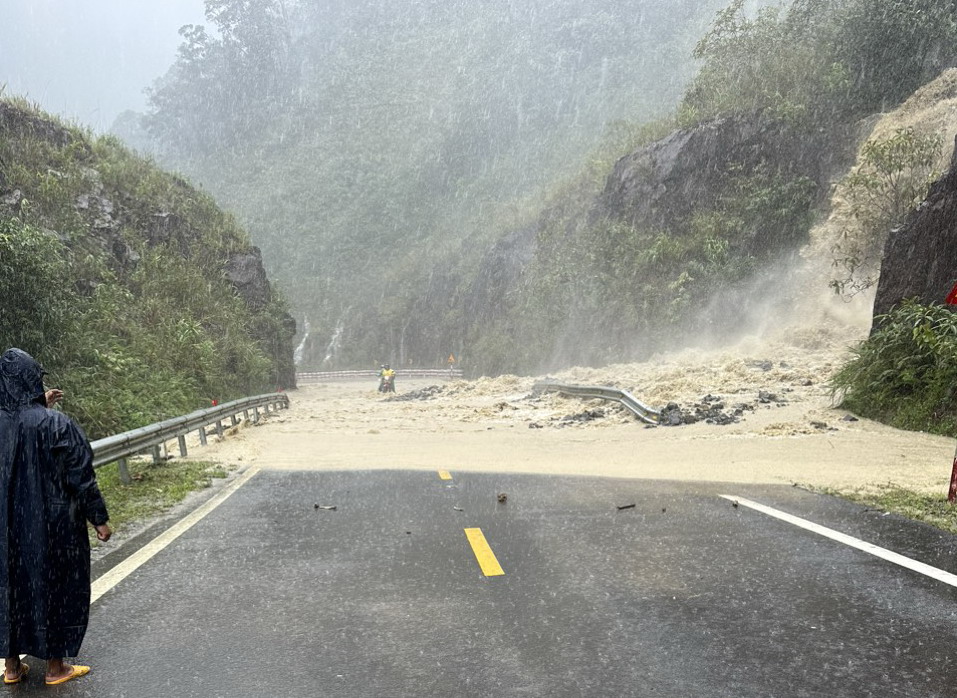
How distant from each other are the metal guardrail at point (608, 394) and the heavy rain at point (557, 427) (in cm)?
11

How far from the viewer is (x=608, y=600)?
472 cm

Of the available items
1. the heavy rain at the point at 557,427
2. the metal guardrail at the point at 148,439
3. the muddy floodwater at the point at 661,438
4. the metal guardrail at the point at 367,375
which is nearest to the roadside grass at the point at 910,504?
the heavy rain at the point at 557,427

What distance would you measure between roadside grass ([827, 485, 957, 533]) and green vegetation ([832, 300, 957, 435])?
4635 millimetres

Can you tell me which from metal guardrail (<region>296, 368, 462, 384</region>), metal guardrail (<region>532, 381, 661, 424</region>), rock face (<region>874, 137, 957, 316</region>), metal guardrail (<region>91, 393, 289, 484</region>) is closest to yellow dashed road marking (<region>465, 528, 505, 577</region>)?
metal guardrail (<region>91, 393, 289, 484</region>)

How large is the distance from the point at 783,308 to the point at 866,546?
26328 millimetres

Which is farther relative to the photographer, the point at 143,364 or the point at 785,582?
the point at 143,364

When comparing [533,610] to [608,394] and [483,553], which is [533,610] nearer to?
[483,553]

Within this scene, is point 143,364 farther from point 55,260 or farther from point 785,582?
point 785,582

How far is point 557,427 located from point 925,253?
8.24 metres

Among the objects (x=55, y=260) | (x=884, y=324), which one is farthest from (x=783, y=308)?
(x=55, y=260)

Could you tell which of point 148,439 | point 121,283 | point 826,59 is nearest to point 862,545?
point 148,439

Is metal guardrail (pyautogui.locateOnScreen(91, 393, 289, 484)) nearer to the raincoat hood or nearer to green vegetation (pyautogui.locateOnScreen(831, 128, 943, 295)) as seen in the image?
the raincoat hood

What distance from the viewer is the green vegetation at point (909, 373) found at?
12242mm

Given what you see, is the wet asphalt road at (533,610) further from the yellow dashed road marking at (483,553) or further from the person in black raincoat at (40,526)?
the person in black raincoat at (40,526)
